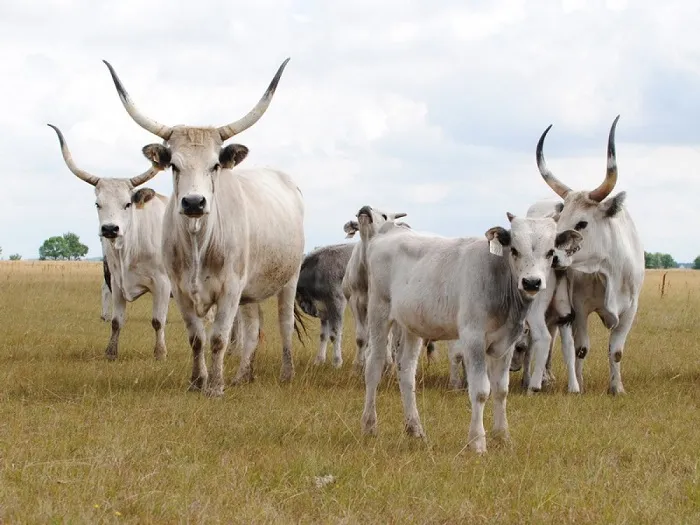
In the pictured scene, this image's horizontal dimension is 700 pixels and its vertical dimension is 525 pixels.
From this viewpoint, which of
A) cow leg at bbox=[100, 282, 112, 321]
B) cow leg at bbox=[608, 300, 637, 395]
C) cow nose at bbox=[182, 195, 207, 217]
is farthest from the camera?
cow leg at bbox=[100, 282, 112, 321]

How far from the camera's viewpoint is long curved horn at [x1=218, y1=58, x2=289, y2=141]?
1022cm

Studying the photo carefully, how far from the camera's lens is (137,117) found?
33.4 feet

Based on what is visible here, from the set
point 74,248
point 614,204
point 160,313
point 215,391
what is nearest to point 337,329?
point 160,313

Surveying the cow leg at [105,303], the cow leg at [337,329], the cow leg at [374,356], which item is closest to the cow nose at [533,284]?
the cow leg at [374,356]

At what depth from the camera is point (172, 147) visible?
973cm

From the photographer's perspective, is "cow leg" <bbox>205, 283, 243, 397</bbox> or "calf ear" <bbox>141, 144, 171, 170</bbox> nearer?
"calf ear" <bbox>141, 144, 171, 170</bbox>

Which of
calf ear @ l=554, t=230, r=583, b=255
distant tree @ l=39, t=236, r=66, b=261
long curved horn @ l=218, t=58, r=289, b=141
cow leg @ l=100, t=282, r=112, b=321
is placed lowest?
distant tree @ l=39, t=236, r=66, b=261

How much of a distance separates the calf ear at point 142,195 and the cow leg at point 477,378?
7444mm

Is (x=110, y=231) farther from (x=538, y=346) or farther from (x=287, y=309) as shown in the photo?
(x=538, y=346)

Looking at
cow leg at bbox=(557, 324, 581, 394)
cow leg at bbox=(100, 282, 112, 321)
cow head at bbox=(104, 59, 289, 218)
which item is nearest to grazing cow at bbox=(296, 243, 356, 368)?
cow leg at bbox=(557, 324, 581, 394)

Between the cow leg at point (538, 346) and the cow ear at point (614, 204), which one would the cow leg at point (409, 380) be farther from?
the cow ear at point (614, 204)

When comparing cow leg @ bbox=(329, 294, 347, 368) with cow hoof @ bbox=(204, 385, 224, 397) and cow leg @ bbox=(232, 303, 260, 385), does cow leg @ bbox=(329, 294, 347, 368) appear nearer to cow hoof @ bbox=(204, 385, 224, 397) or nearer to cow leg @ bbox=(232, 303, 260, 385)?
cow leg @ bbox=(232, 303, 260, 385)

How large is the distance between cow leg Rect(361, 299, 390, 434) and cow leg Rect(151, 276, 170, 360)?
5855 mm

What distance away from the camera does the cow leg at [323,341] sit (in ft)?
45.2
